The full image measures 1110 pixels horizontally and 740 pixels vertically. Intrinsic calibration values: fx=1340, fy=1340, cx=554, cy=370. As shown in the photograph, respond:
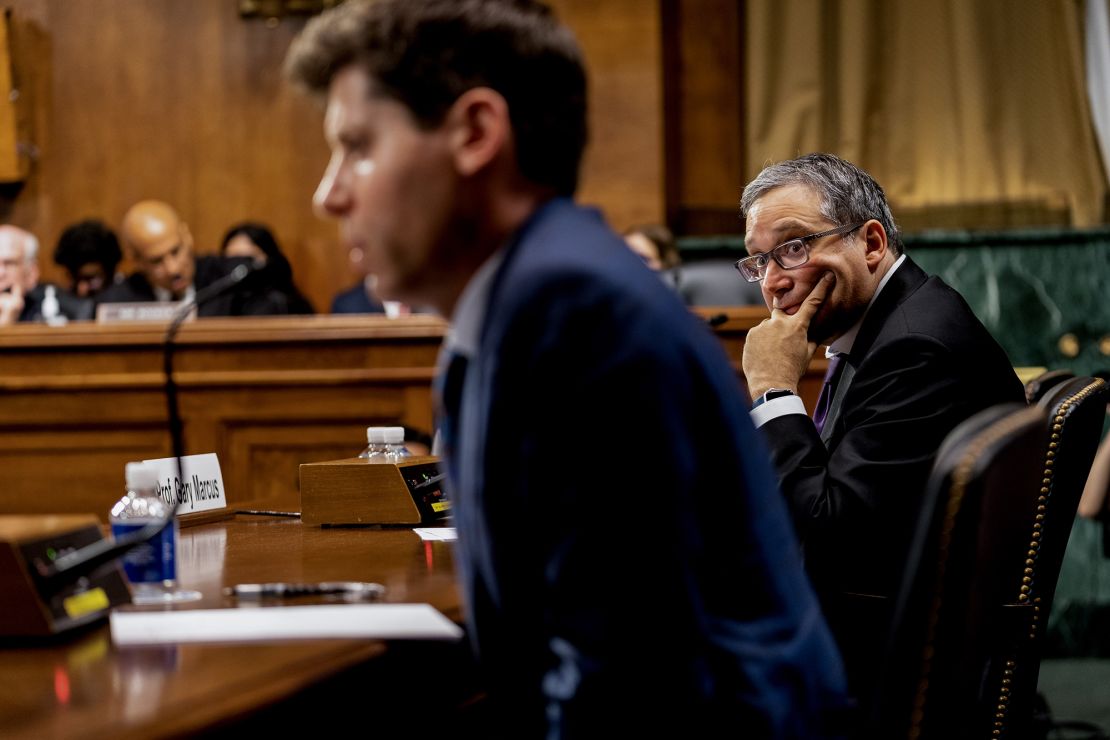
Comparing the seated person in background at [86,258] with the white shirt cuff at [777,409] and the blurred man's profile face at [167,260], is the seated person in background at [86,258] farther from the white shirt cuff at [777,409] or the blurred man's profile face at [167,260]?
the white shirt cuff at [777,409]

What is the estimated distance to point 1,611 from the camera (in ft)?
4.49

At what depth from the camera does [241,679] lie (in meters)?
1.17

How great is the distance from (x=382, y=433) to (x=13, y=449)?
2.41m

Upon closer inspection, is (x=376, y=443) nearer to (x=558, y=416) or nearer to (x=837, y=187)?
(x=837, y=187)

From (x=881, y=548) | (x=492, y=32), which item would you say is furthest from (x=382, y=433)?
(x=492, y=32)

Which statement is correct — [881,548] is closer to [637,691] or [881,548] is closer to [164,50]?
[637,691]

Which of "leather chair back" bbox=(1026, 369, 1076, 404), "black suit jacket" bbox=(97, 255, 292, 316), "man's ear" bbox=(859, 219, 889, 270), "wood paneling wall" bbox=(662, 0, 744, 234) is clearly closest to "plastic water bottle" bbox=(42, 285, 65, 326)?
"black suit jacket" bbox=(97, 255, 292, 316)

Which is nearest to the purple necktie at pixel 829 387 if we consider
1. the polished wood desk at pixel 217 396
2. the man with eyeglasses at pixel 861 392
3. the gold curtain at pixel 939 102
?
the man with eyeglasses at pixel 861 392

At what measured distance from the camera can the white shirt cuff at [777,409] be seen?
218 centimetres

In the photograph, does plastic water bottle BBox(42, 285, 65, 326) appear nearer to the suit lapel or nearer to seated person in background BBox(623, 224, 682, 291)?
seated person in background BBox(623, 224, 682, 291)

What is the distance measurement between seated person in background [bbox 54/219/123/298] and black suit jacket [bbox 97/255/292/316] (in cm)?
22

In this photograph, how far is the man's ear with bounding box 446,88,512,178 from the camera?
3.76 ft

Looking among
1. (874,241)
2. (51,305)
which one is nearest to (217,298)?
(51,305)

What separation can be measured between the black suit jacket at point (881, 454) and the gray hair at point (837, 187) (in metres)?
0.32
